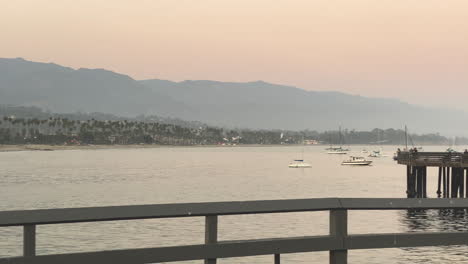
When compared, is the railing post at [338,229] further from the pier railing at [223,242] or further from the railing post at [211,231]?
the railing post at [211,231]

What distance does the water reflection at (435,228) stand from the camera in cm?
3712

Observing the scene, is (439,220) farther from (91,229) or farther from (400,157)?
(91,229)

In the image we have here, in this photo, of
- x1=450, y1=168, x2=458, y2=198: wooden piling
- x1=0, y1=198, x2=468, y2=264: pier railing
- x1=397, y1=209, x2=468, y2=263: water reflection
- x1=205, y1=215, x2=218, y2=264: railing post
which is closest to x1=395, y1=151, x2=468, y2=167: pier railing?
x1=450, y1=168, x2=458, y2=198: wooden piling

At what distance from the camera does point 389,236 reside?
27.0ft

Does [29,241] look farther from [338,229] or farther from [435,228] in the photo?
[435,228]

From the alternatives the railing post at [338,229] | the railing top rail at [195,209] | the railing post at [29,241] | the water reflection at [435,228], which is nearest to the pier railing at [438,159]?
the water reflection at [435,228]

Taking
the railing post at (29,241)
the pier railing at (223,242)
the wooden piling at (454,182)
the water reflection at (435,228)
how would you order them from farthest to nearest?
the wooden piling at (454,182)
the water reflection at (435,228)
the pier railing at (223,242)
the railing post at (29,241)

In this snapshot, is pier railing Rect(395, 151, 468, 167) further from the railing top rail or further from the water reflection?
the railing top rail

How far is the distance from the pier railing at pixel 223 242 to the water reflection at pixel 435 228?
2117cm

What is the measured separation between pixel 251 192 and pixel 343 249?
341 ft

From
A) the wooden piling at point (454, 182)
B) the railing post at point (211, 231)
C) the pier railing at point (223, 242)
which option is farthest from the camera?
the wooden piling at point (454, 182)

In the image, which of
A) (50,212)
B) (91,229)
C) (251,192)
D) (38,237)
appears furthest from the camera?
(251,192)

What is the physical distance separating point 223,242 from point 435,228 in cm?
5084

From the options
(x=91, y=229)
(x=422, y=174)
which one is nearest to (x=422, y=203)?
(x=91, y=229)
